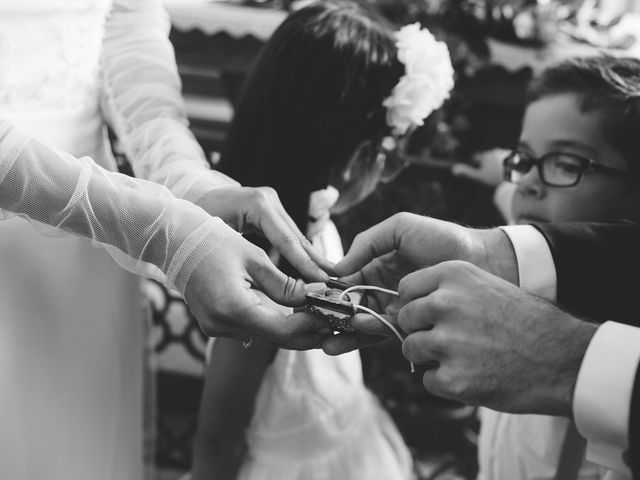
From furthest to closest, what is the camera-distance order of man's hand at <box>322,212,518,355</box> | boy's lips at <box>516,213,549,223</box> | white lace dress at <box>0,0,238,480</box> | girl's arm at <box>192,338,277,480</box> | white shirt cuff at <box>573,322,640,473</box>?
boy's lips at <box>516,213,549,223</box>, girl's arm at <box>192,338,277,480</box>, man's hand at <box>322,212,518,355</box>, white lace dress at <box>0,0,238,480</box>, white shirt cuff at <box>573,322,640,473</box>

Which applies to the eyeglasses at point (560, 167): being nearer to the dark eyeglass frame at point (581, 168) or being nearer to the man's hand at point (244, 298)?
the dark eyeglass frame at point (581, 168)

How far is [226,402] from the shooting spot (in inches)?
52.2

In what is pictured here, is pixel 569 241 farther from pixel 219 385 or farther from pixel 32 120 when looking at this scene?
pixel 32 120

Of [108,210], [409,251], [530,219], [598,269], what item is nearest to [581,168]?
[530,219]

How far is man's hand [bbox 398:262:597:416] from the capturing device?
31.9 inches

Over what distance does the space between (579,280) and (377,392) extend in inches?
56.8

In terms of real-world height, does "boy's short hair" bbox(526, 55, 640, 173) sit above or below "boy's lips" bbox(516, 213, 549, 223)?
above

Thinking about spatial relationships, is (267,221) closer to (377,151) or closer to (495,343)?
(495,343)

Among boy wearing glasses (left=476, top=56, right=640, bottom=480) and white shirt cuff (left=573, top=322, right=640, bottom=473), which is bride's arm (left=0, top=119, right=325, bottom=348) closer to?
white shirt cuff (left=573, top=322, right=640, bottom=473)

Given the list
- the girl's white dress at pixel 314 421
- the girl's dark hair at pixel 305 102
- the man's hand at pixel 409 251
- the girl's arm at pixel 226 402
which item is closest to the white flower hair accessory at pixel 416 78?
the girl's dark hair at pixel 305 102

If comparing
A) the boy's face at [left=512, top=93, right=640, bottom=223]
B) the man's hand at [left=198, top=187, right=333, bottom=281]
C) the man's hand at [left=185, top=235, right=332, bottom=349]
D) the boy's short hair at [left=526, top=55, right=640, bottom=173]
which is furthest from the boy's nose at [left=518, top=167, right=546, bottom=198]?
the man's hand at [left=185, top=235, right=332, bottom=349]

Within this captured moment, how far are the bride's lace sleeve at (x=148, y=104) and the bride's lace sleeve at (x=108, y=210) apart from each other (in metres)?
0.22

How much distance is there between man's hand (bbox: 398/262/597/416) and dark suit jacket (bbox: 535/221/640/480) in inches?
9.3

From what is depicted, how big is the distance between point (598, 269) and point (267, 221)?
514mm
